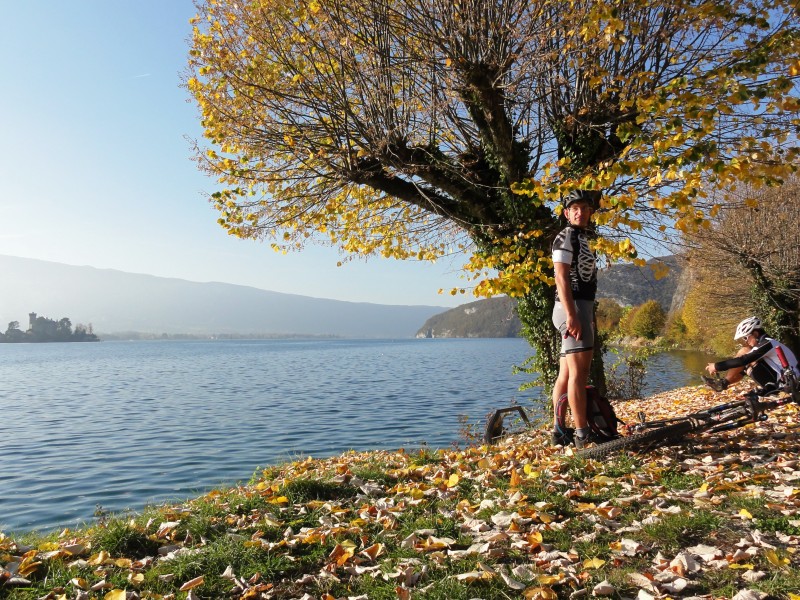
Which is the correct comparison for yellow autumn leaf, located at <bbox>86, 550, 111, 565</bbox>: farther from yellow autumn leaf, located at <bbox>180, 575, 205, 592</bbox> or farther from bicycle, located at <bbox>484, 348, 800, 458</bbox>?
bicycle, located at <bbox>484, 348, 800, 458</bbox>

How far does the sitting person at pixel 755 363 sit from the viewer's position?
7.69 metres

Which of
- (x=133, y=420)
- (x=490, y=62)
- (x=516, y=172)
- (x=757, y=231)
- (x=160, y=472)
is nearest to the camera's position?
(x=490, y=62)

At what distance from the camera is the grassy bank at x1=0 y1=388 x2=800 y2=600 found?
4.24 m

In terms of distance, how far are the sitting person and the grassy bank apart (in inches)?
37.6

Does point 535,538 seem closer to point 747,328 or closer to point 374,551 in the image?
point 374,551

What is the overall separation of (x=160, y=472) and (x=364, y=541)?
1305cm

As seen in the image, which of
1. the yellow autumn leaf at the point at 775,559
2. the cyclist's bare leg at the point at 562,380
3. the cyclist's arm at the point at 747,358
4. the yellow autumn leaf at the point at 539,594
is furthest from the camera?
the cyclist's arm at the point at 747,358

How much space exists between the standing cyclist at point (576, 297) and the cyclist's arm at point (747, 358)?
1.97 metres

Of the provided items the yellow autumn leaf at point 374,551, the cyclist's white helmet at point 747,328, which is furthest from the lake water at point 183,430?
the cyclist's white helmet at point 747,328

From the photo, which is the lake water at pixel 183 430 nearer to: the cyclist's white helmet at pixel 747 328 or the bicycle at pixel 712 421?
the bicycle at pixel 712 421

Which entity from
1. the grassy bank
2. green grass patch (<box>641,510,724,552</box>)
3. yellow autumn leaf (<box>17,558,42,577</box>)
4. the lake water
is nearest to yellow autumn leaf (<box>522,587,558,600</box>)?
the grassy bank

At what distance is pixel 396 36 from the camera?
9.38 m

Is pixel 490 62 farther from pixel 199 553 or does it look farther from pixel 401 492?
pixel 199 553

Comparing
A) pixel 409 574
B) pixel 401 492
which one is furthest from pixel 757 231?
pixel 409 574
